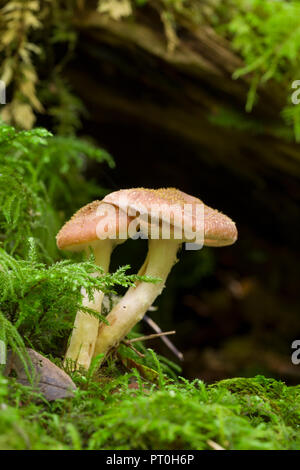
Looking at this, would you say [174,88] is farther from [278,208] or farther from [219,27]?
[278,208]

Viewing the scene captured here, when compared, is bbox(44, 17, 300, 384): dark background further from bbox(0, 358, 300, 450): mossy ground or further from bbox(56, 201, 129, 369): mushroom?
bbox(0, 358, 300, 450): mossy ground

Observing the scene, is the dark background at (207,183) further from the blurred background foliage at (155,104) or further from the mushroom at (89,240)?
the mushroom at (89,240)

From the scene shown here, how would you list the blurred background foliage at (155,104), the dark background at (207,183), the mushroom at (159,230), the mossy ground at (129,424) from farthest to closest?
the dark background at (207,183), the blurred background foliage at (155,104), the mushroom at (159,230), the mossy ground at (129,424)

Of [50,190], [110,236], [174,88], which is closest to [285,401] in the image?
[110,236]

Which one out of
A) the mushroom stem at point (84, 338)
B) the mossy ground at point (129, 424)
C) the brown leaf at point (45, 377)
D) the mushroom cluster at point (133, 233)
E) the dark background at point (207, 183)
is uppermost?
the dark background at point (207, 183)

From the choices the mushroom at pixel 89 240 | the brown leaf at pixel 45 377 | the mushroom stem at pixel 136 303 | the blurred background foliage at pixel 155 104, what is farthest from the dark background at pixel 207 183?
the brown leaf at pixel 45 377

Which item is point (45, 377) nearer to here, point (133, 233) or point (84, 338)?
point (84, 338)
